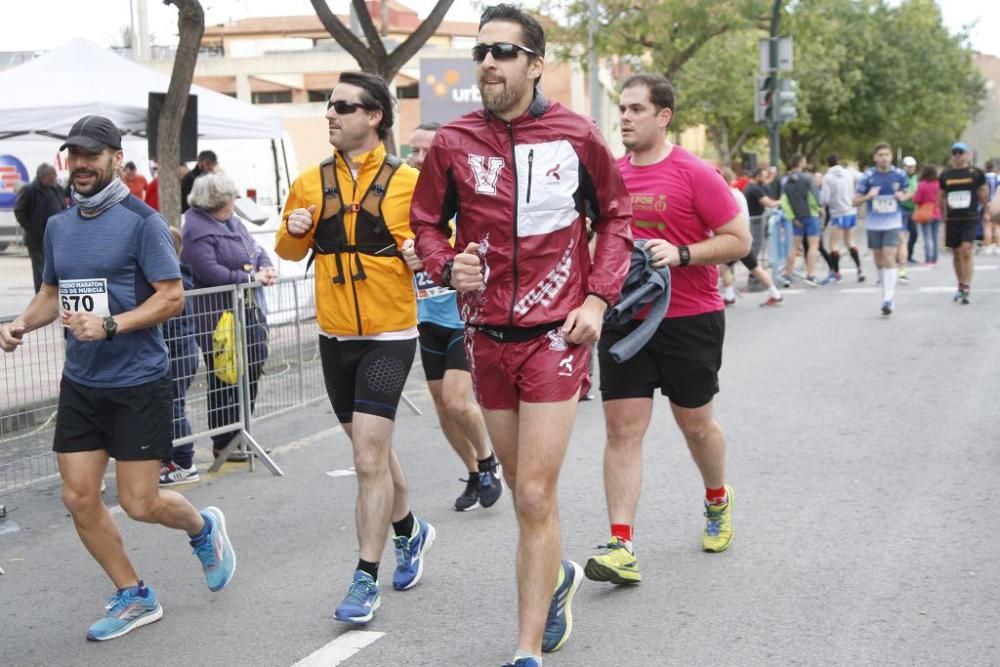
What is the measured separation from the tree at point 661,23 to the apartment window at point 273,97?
26.3m

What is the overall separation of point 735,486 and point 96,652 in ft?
11.6

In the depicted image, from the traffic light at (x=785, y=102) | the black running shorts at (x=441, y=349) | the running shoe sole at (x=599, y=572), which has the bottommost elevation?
the running shoe sole at (x=599, y=572)

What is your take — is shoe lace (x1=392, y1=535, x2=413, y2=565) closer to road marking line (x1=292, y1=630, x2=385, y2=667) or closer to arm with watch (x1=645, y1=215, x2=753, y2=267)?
road marking line (x1=292, y1=630, x2=385, y2=667)

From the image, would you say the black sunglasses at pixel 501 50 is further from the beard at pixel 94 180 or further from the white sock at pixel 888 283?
the white sock at pixel 888 283

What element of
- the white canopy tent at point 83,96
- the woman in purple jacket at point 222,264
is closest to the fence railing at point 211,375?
the woman in purple jacket at point 222,264

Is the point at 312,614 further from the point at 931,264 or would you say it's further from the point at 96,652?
the point at 931,264

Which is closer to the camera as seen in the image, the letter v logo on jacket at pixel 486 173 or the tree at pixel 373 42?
the letter v logo on jacket at pixel 486 173

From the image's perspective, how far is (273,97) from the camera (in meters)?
55.6

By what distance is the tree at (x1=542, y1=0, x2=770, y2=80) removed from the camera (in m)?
25.4

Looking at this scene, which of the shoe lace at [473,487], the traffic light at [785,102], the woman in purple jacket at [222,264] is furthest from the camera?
Answer: the traffic light at [785,102]

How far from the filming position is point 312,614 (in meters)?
5.07

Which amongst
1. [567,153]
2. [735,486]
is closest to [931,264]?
[735,486]

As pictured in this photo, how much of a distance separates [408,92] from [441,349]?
48.5 m

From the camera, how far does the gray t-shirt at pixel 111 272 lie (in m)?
4.85
